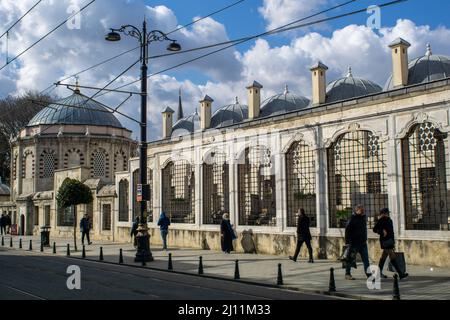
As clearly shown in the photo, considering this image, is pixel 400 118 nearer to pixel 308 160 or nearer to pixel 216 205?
pixel 308 160

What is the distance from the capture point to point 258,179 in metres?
18.5

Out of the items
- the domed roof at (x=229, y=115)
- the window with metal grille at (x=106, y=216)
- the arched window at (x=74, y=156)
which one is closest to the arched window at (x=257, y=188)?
the window with metal grille at (x=106, y=216)

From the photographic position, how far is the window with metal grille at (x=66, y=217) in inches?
1257

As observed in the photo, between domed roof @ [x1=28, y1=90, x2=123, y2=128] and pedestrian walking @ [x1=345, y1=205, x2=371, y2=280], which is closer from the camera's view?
pedestrian walking @ [x1=345, y1=205, x2=371, y2=280]

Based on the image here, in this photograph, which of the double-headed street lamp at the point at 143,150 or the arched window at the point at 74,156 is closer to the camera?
the double-headed street lamp at the point at 143,150

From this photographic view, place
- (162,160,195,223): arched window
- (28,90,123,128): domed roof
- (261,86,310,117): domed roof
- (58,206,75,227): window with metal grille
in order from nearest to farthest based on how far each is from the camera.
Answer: (162,160,195,223): arched window < (58,206,75,227): window with metal grille < (261,86,310,117): domed roof < (28,90,123,128): domed roof

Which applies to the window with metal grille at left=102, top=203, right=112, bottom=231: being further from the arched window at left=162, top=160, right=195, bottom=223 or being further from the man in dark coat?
the man in dark coat

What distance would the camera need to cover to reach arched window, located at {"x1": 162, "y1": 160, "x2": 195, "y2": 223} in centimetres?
2153

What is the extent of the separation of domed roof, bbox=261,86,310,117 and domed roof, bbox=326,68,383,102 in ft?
10.2

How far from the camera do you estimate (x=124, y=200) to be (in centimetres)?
2594

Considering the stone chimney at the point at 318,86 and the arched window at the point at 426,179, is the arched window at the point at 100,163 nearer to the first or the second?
the stone chimney at the point at 318,86

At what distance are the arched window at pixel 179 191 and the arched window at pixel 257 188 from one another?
9.65 ft

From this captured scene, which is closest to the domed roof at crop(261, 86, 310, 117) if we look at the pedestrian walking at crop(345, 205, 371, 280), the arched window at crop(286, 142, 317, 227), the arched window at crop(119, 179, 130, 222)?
the arched window at crop(119, 179, 130, 222)

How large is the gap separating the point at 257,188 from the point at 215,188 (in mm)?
2109
